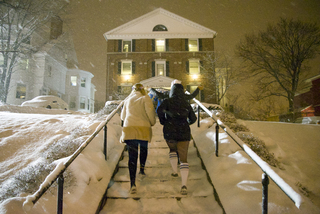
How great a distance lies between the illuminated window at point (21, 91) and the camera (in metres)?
20.1

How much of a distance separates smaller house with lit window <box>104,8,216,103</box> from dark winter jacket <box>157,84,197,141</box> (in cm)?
1985

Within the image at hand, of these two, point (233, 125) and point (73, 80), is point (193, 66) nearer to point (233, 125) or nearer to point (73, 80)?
point (73, 80)

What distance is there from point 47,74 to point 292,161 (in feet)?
78.4

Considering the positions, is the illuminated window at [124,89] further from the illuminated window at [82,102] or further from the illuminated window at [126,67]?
the illuminated window at [82,102]

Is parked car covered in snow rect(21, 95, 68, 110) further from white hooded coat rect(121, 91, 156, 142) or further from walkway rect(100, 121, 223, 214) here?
white hooded coat rect(121, 91, 156, 142)

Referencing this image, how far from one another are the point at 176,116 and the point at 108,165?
1.68 meters

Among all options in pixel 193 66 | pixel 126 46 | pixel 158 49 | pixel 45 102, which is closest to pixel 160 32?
pixel 158 49

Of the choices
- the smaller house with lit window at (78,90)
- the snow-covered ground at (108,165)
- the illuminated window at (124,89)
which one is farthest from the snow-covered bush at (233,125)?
the smaller house with lit window at (78,90)

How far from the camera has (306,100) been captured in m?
22.0

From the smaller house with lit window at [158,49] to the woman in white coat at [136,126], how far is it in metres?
19.9

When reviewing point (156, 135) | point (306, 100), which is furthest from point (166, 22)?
point (156, 135)

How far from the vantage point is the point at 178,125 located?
3.49 metres

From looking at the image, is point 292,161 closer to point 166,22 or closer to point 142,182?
point 142,182

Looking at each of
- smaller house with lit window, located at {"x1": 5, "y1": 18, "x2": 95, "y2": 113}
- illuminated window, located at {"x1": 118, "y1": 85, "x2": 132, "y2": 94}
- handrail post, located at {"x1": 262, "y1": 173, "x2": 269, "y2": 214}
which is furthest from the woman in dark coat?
illuminated window, located at {"x1": 118, "y1": 85, "x2": 132, "y2": 94}
